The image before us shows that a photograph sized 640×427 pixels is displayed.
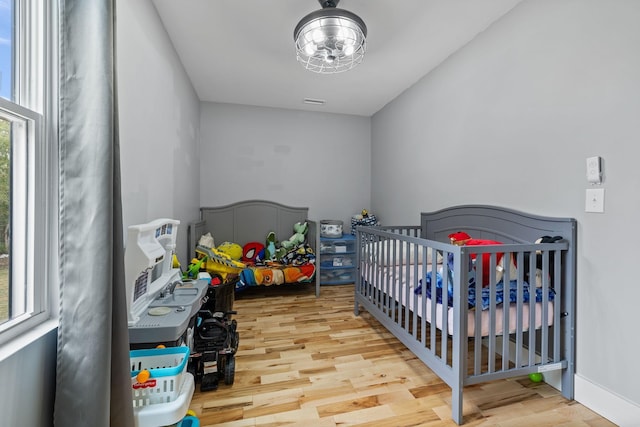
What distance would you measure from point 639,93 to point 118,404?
237 centimetres

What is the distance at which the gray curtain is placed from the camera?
0.87 metres

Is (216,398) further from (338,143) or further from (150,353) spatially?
(338,143)

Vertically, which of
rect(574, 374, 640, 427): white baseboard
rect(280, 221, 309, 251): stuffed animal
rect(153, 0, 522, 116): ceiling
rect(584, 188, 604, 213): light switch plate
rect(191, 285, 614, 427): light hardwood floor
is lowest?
rect(191, 285, 614, 427): light hardwood floor

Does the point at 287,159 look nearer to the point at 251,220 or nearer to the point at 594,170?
the point at 251,220

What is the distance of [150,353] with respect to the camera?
113 cm

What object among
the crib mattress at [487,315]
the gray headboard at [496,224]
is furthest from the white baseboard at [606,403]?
the gray headboard at [496,224]

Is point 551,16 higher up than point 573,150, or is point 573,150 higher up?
point 551,16

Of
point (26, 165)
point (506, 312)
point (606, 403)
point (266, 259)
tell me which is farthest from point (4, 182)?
point (266, 259)

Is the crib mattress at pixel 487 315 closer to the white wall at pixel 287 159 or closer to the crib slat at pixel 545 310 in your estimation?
the crib slat at pixel 545 310

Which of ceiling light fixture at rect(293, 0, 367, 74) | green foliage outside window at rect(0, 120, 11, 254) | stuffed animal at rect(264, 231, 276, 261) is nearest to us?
green foliage outside window at rect(0, 120, 11, 254)

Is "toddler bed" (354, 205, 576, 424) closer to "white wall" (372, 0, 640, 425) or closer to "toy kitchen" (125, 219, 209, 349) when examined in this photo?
"white wall" (372, 0, 640, 425)

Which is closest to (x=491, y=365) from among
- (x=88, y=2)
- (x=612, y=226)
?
(x=612, y=226)

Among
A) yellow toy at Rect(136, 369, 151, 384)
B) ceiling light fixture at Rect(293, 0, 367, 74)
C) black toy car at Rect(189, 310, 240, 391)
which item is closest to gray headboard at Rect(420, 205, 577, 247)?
ceiling light fixture at Rect(293, 0, 367, 74)

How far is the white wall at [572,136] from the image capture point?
130 cm
